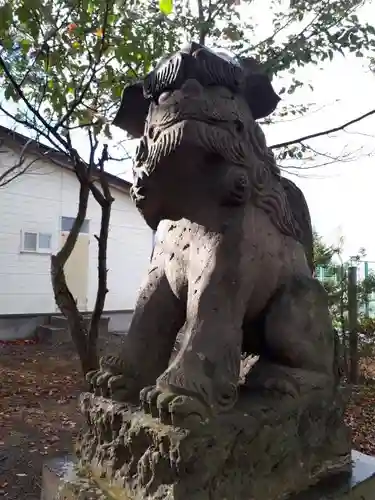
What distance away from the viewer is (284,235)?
1.37 meters

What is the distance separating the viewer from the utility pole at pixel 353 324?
5.55 metres

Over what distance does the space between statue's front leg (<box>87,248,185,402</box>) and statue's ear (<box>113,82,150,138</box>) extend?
1.17ft

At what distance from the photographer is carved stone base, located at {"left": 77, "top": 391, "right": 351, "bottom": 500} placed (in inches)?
39.6

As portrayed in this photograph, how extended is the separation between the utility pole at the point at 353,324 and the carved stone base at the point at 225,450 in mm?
4406

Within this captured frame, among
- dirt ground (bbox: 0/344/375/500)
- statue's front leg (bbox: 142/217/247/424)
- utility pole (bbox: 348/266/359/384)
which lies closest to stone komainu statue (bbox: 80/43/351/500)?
statue's front leg (bbox: 142/217/247/424)

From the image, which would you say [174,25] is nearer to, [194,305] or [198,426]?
[194,305]

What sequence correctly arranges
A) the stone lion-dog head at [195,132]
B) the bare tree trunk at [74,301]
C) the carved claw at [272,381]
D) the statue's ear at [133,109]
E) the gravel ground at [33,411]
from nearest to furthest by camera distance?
1. the stone lion-dog head at [195,132]
2. the carved claw at [272,381]
3. the statue's ear at [133,109]
4. the gravel ground at [33,411]
5. the bare tree trunk at [74,301]

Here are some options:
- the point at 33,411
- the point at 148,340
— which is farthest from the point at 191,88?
the point at 33,411

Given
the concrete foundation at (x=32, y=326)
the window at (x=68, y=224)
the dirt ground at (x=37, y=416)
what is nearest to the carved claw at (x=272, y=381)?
the dirt ground at (x=37, y=416)

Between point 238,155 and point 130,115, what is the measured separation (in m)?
0.35

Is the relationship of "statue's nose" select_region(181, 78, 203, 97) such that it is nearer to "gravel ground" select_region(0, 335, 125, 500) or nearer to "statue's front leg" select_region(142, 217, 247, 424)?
"statue's front leg" select_region(142, 217, 247, 424)

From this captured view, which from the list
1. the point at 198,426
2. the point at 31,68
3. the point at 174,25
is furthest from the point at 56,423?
the point at 198,426

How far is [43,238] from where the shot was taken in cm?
941

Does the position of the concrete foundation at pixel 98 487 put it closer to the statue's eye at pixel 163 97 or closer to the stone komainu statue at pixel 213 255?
the stone komainu statue at pixel 213 255
